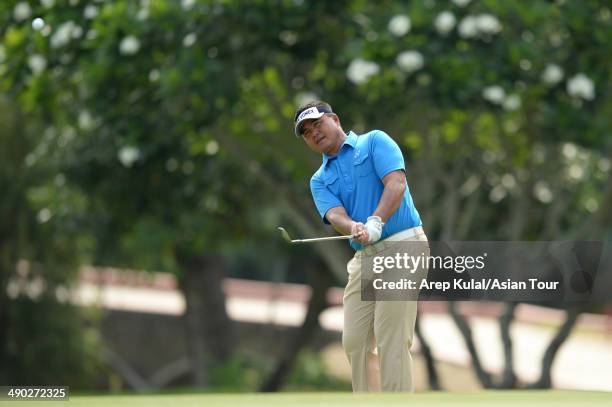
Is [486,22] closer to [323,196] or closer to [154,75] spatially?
[154,75]

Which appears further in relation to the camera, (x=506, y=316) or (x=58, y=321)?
(x=58, y=321)

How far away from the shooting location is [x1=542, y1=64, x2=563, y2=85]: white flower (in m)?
13.5

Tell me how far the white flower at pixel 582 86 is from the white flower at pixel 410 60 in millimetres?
1739

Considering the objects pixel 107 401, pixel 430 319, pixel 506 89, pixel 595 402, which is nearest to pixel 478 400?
pixel 595 402

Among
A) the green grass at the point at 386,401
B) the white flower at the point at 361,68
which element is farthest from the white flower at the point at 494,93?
the green grass at the point at 386,401

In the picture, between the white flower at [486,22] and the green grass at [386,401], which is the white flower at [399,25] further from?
the green grass at [386,401]

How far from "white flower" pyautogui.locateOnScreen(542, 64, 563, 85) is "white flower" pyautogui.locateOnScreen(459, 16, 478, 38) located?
1.06 m

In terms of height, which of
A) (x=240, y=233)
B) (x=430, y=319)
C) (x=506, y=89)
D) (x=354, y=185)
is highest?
(x=354, y=185)

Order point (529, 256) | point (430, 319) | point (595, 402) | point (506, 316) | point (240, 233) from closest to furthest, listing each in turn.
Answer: point (595, 402)
point (529, 256)
point (506, 316)
point (240, 233)
point (430, 319)

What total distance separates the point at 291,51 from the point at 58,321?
8.22 meters

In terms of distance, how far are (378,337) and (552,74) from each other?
6886 mm

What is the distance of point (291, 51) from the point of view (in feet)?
44.7

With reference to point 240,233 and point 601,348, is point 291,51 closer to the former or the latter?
point 240,233

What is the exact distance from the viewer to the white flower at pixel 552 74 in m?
13.5
